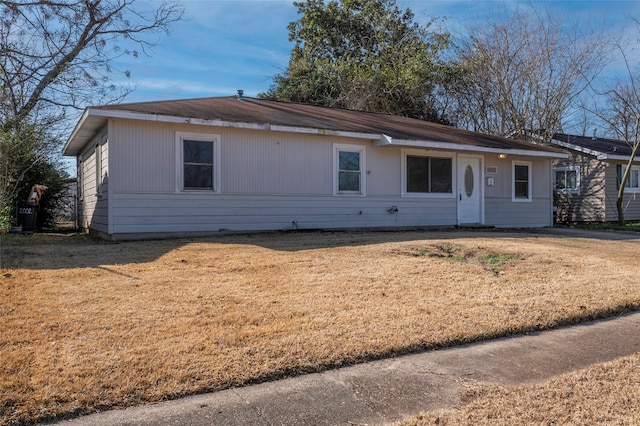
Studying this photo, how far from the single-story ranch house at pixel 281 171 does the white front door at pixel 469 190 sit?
0.11 ft

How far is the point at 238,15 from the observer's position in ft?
44.1

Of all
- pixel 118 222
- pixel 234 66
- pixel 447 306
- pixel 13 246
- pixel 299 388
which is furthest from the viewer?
pixel 234 66

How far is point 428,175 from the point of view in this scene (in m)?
13.5

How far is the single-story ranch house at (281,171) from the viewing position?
9969 mm

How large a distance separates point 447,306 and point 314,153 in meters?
7.31

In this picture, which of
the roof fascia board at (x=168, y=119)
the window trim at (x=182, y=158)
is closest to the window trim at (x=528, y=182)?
the roof fascia board at (x=168, y=119)

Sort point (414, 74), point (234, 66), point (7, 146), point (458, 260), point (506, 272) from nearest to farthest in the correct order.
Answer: point (506, 272) < point (458, 260) < point (7, 146) < point (234, 66) < point (414, 74)

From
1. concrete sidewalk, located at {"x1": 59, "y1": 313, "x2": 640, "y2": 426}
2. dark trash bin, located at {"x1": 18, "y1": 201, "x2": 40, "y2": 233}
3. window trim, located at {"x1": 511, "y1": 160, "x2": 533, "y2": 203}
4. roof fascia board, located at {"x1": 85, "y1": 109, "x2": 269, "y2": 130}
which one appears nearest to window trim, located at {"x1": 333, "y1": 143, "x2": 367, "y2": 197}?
roof fascia board, located at {"x1": 85, "y1": 109, "x2": 269, "y2": 130}

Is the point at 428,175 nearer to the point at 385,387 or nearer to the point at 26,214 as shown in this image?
the point at 385,387

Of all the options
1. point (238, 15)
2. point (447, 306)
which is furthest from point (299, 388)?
point (238, 15)

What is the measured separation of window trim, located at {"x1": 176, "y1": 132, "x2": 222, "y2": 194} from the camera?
10.3 metres

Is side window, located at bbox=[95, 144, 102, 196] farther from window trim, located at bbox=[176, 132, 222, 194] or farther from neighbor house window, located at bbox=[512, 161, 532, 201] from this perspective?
neighbor house window, located at bbox=[512, 161, 532, 201]

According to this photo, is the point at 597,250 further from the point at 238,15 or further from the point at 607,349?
the point at 238,15

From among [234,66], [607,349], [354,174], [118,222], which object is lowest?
[607,349]
